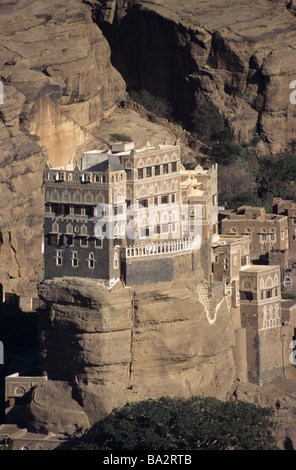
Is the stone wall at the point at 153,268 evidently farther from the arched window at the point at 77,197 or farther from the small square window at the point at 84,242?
the arched window at the point at 77,197

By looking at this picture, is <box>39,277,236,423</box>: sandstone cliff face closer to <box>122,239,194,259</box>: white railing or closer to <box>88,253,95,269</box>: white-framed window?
<box>88,253,95,269</box>: white-framed window

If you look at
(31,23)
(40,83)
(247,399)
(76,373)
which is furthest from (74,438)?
(31,23)

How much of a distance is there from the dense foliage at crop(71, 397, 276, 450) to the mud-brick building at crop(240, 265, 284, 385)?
7.94m

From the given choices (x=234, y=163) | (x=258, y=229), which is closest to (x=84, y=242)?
(x=258, y=229)

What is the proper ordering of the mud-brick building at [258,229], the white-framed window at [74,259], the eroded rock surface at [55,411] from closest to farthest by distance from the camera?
the white-framed window at [74,259] → the eroded rock surface at [55,411] → the mud-brick building at [258,229]

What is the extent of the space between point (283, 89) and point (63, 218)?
44242 millimetres

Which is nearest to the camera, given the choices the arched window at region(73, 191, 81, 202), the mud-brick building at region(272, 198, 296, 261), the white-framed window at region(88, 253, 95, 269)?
the white-framed window at region(88, 253, 95, 269)

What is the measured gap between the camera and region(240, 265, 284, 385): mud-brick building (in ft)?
376

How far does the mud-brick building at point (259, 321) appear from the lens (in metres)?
114

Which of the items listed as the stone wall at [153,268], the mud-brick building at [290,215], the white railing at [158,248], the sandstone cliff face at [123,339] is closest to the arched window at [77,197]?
the white railing at [158,248]

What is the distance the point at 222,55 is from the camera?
149m

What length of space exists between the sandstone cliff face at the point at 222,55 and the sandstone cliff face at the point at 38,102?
5.60 metres

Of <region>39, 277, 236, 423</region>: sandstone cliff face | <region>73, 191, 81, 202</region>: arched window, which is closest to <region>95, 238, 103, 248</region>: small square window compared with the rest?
<region>39, 277, 236, 423</region>: sandstone cliff face
